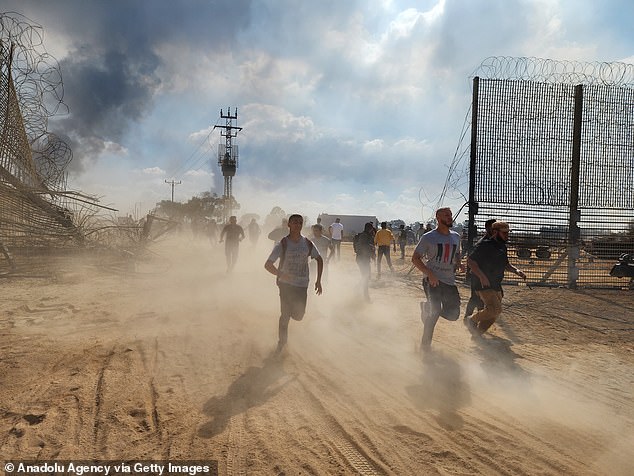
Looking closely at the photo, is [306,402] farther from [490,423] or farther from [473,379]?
[473,379]

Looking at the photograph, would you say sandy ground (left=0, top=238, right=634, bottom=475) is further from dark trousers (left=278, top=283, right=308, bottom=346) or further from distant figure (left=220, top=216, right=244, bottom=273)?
distant figure (left=220, top=216, right=244, bottom=273)

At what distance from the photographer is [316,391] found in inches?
161

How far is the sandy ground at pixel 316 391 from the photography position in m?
2.98

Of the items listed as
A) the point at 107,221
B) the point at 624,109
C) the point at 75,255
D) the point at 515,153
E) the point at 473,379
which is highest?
the point at 624,109

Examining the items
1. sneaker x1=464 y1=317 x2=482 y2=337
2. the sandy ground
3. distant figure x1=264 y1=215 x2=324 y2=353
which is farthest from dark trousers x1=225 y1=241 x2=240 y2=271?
sneaker x1=464 y1=317 x2=482 y2=337

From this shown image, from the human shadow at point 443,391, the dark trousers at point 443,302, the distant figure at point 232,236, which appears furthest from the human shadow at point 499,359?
the distant figure at point 232,236

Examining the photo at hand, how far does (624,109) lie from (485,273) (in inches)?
334

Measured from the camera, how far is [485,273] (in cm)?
596

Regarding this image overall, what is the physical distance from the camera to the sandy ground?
298cm

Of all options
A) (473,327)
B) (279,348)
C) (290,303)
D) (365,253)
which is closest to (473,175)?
(365,253)

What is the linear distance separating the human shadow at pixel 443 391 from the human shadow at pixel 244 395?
4.53 feet

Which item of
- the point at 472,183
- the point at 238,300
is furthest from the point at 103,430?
the point at 472,183

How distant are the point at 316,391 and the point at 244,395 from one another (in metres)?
0.71

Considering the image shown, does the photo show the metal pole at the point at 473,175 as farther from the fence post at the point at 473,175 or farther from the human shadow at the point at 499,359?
the human shadow at the point at 499,359
